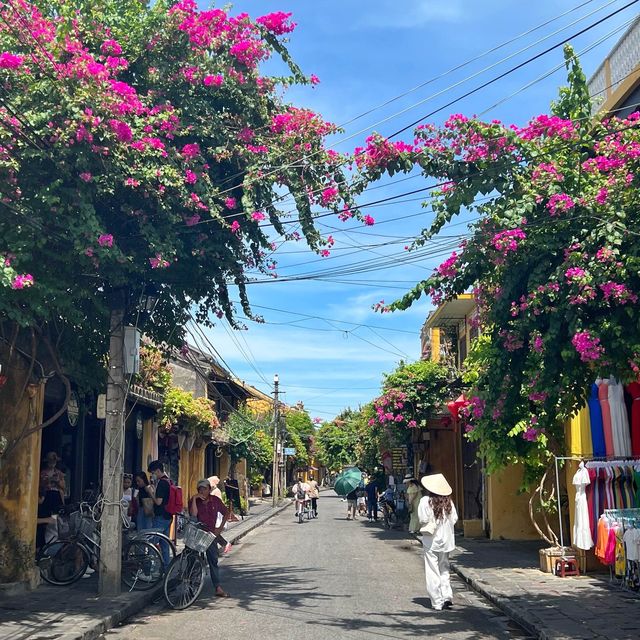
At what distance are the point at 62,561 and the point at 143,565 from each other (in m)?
1.31

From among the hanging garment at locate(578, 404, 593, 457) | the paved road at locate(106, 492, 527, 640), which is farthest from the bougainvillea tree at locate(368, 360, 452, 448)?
the hanging garment at locate(578, 404, 593, 457)

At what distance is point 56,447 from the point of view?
51.0ft

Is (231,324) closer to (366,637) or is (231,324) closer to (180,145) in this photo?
(180,145)

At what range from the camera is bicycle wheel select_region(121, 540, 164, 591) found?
39.1 ft

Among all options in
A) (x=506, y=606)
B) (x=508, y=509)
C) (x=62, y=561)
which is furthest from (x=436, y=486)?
(x=508, y=509)

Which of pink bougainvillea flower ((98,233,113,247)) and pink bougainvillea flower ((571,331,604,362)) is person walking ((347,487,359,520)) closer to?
pink bougainvillea flower ((98,233,113,247))

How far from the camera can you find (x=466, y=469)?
2631cm

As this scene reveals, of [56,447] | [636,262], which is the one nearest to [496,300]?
[636,262]

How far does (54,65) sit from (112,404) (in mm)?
5006

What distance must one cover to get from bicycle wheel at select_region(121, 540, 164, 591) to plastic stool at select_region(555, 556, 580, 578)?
21.0 feet

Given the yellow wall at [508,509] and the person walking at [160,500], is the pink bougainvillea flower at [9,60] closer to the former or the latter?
the person walking at [160,500]

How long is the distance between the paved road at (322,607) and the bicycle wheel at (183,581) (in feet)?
0.53

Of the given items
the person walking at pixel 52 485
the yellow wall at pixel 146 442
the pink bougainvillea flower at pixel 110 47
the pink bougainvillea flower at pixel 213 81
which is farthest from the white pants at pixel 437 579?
the yellow wall at pixel 146 442

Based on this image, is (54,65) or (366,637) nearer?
(366,637)
